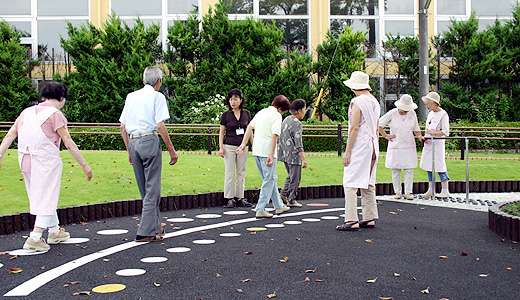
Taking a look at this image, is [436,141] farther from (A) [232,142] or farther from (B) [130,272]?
(B) [130,272]

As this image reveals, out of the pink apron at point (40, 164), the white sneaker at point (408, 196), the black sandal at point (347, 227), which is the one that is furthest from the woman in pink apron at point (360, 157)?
the pink apron at point (40, 164)

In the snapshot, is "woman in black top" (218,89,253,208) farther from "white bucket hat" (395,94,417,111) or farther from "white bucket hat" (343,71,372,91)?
"white bucket hat" (395,94,417,111)

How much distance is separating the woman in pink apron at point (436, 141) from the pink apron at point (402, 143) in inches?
13.2

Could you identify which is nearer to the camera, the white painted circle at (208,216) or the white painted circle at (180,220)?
the white painted circle at (180,220)

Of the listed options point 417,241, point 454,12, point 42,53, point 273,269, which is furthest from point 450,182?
point 42,53

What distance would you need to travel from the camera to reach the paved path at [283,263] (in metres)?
4.36

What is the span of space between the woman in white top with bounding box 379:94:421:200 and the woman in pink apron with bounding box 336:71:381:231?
2824 mm

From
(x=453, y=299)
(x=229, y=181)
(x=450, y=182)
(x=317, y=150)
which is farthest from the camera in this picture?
(x=317, y=150)

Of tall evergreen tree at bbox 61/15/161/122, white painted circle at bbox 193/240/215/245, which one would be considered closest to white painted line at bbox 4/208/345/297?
white painted circle at bbox 193/240/215/245

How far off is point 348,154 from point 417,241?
56.3 inches

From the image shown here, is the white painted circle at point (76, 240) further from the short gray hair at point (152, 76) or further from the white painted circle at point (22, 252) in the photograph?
the short gray hair at point (152, 76)

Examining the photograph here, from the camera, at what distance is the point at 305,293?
427 cm

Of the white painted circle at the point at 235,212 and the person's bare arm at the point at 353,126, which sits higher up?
the person's bare arm at the point at 353,126

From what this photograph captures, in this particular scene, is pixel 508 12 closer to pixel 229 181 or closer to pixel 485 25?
pixel 485 25
